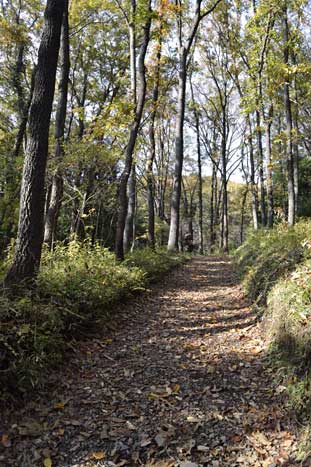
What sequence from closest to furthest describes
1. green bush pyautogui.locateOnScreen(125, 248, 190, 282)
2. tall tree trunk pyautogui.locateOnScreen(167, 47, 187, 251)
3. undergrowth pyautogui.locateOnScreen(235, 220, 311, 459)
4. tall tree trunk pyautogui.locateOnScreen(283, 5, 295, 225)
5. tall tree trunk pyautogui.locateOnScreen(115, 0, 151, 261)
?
undergrowth pyautogui.locateOnScreen(235, 220, 311, 459), tall tree trunk pyautogui.locateOnScreen(115, 0, 151, 261), green bush pyautogui.locateOnScreen(125, 248, 190, 282), tall tree trunk pyautogui.locateOnScreen(283, 5, 295, 225), tall tree trunk pyautogui.locateOnScreen(167, 47, 187, 251)

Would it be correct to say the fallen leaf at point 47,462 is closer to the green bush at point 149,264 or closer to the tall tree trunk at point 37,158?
the tall tree trunk at point 37,158

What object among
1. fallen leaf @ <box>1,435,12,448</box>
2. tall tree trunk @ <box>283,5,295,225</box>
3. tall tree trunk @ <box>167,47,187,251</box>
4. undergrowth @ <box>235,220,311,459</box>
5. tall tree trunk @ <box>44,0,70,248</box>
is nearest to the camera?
fallen leaf @ <box>1,435,12,448</box>

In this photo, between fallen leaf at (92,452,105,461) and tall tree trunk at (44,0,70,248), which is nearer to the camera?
fallen leaf at (92,452,105,461)

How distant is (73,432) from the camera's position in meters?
2.74

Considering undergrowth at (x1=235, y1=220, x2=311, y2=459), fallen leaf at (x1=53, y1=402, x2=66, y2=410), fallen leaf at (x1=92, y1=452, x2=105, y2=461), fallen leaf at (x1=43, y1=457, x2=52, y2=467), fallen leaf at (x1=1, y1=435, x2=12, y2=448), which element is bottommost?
fallen leaf at (x1=43, y1=457, x2=52, y2=467)

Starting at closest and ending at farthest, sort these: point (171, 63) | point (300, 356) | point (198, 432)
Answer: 1. point (198, 432)
2. point (300, 356)
3. point (171, 63)

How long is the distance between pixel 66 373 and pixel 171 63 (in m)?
16.7

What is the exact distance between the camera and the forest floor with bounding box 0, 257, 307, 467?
2.47 m

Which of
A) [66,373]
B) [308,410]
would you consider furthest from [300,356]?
[66,373]

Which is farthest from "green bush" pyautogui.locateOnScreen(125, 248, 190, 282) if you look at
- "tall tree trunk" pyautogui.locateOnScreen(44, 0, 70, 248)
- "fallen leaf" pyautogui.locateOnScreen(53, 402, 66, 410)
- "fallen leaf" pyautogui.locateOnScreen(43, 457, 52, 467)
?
"fallen leaf" pyautogui.locateOnScreen(43, 457, 52, 467)

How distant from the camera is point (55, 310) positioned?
3.94m

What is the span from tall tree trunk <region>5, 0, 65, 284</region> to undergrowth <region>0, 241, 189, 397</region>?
0.36 meters

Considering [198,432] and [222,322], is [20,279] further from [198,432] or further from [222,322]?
[222,322]

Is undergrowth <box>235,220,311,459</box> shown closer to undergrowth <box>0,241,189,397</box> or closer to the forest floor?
the forest floor
